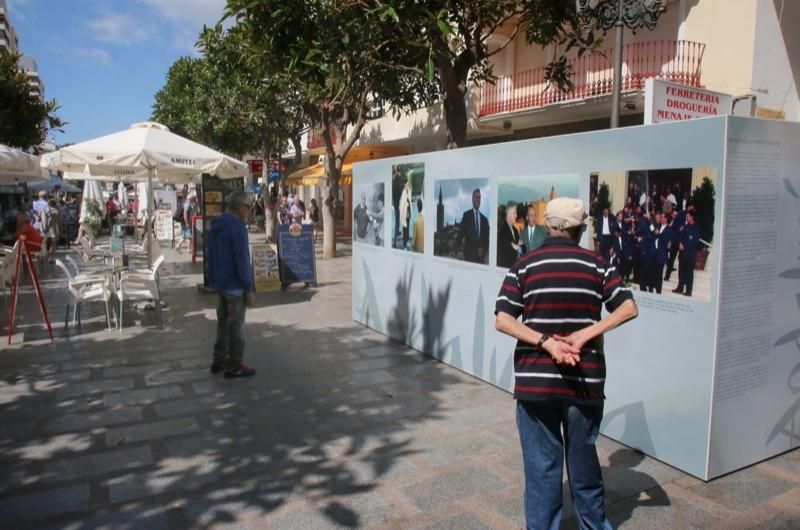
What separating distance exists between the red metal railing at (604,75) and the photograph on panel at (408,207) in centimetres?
545

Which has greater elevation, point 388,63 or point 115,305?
point 388,63

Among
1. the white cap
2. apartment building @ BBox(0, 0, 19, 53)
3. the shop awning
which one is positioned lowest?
the white cap

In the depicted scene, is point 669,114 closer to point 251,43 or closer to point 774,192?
point 774,192

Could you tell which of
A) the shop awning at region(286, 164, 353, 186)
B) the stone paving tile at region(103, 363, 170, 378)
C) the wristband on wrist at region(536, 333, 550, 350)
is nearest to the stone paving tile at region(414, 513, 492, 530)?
the wristband on wrist at region(536, 333, 550, 350)

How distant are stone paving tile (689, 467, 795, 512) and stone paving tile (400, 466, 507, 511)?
1.24m

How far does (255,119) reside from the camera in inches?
860

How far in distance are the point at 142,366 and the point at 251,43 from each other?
212 inches

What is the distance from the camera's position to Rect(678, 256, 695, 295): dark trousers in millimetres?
3891

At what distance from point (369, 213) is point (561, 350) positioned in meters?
5.67

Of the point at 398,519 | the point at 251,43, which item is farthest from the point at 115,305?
the point at 398,519

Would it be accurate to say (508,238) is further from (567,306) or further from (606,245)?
(567,306)

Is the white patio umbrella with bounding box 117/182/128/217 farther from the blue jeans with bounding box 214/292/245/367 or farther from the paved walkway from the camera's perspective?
the blue jeans with bounding box 214/292/245/367

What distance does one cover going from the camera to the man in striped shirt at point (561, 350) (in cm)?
279

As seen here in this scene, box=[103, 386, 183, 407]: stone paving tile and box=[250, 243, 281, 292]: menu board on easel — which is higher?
box=[250, 243, 281, 292]: menu board on easel
